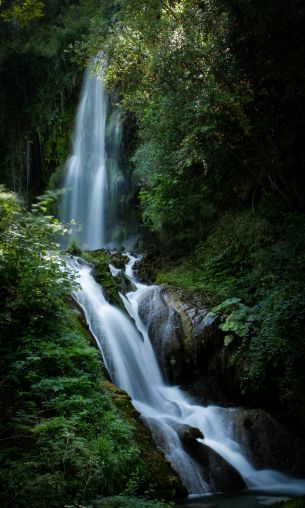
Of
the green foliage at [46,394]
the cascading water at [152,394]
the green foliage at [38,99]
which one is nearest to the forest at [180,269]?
the green foliage at [46,394]

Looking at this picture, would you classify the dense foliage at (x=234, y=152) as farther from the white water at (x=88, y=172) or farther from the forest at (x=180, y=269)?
the white water at (x=88, y=172)

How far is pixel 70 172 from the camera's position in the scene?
57.2 ft

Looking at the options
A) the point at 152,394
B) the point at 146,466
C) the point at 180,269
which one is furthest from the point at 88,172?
the point at 146,466

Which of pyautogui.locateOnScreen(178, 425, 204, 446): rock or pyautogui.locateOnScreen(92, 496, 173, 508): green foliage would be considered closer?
pyautogui.locateOnScreen(92, 496, 173, 508): green foliage

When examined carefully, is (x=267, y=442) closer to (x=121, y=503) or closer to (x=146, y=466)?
(x=146, y=466)

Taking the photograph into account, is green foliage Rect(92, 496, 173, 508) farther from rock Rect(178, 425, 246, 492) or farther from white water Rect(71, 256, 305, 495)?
rock Rect(178, 425, 246, 492)

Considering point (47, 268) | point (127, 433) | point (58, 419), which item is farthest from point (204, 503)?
point (47, 268)

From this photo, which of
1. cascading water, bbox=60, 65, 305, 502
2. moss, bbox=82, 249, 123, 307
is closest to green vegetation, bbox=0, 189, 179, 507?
cascading water, bbox=60, 65, 305, 502

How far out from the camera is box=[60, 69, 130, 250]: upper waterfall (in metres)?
16.1

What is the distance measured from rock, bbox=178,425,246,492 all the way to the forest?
68 mm

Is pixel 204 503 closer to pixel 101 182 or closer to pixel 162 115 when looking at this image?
pixel 162 115

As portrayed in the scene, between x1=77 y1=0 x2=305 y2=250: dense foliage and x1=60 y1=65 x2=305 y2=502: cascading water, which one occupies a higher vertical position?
x1=77 y1=0 x2=305 y2=250: dense foliage

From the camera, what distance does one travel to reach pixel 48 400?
187 inches

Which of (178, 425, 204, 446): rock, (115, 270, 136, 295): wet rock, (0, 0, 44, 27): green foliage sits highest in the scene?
(0, 0, 44, 27): green foliage
